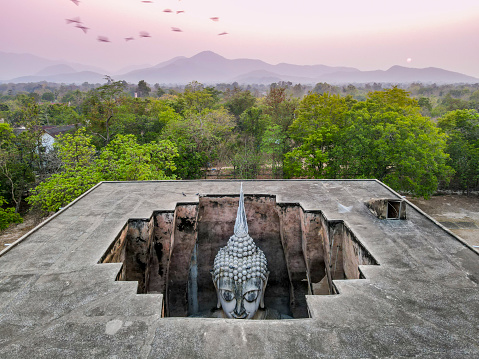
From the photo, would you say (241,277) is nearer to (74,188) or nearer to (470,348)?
(470,348)

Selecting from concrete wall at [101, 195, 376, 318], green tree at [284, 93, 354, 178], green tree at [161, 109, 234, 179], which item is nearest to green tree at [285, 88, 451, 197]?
green tree at [284, 93, 354, 178]

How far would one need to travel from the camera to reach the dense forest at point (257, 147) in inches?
715

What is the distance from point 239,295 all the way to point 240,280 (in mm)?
443

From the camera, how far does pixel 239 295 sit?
9.34 meters

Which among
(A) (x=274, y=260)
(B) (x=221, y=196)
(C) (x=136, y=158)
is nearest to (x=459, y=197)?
(A) (x=274, y=260)

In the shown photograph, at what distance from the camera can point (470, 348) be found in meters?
5.20

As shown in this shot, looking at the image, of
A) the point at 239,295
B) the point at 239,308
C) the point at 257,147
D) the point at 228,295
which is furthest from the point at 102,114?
the point at 239,308

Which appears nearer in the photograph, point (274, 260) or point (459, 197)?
point (274, 260)

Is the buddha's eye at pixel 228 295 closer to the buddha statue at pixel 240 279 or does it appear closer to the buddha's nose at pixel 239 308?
the buddha statue at pixel 240 279

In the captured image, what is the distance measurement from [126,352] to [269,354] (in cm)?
227

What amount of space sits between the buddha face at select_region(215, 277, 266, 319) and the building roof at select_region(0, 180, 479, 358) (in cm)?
305

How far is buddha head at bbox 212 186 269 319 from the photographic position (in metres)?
9.34

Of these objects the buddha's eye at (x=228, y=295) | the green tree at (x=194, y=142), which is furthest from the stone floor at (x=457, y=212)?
the green tree at (x=194, y=142)

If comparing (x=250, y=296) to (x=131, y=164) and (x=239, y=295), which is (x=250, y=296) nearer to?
(x=239, y=295)
